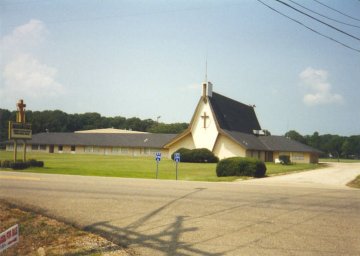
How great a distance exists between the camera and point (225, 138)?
155 ft

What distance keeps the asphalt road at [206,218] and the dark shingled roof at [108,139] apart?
53026 millimetres

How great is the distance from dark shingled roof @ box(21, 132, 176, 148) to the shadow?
57.3 meters

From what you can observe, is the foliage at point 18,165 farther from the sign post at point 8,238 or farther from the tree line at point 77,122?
the tree line at point 77,122

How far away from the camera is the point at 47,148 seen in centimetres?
7344

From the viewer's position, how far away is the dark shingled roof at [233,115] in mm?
49531

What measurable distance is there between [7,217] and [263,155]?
1861 inches

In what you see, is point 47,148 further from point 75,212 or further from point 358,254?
point 358,254

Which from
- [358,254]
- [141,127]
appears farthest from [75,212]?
[141,127]

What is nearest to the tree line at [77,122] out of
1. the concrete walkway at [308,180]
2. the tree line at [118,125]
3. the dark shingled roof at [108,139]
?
the tree line at [118,125]

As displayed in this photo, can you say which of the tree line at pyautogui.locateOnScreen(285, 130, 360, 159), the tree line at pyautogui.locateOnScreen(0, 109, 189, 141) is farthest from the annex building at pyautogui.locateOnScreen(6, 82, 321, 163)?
the tree line at pyautogui.locateOnScreen(285, 130, 360, 159)

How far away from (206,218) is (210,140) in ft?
126

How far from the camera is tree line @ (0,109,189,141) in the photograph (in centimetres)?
12338

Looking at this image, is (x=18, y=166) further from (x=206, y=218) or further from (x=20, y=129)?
(x=206, y=218)

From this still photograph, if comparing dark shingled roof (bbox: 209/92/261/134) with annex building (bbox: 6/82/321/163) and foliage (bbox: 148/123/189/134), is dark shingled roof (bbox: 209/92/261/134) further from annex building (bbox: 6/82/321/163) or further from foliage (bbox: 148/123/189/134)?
foliage (bbox: 148/123/189/134)
